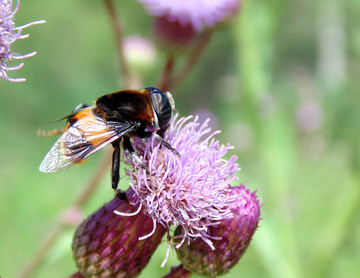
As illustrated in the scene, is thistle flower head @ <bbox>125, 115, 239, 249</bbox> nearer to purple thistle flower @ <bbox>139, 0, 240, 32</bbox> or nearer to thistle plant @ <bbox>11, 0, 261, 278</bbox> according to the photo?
thistle plant @ <bbox>11, 0, 261, 278</bbox>

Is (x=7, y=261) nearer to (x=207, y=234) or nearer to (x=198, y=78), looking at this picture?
(x=207, y=234)

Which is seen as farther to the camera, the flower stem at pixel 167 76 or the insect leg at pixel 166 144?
the flower stem at pixel 167 76

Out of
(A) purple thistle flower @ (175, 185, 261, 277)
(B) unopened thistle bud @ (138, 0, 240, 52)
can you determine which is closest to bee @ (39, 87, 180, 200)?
(A) purple thistle flower @ (175, 185, 261, 277)

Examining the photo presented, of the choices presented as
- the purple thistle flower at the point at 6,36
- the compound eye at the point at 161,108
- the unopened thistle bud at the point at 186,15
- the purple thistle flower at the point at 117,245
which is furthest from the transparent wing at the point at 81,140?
the unopened thistle bud at the point at 186,15

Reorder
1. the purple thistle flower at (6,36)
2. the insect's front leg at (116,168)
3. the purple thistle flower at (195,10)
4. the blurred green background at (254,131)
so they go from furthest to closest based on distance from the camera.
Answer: the blurred green background at (254,131)
the purple thistle flower at (195,10)
the insect's front leg at (116,168)
the purple thistle flower at (6,36)

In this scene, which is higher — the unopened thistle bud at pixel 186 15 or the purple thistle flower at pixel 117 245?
the unopened thistle bud at pixel 186 15

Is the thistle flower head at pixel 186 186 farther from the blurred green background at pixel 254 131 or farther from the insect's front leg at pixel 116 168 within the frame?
the blurred green background at pixel 254 131

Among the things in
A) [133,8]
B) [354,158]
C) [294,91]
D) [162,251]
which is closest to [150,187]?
[162,251]

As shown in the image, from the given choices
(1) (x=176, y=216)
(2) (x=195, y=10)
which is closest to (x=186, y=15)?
(2) (x=195, y=10)

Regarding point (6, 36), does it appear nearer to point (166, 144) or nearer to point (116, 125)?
point (116, 125)
